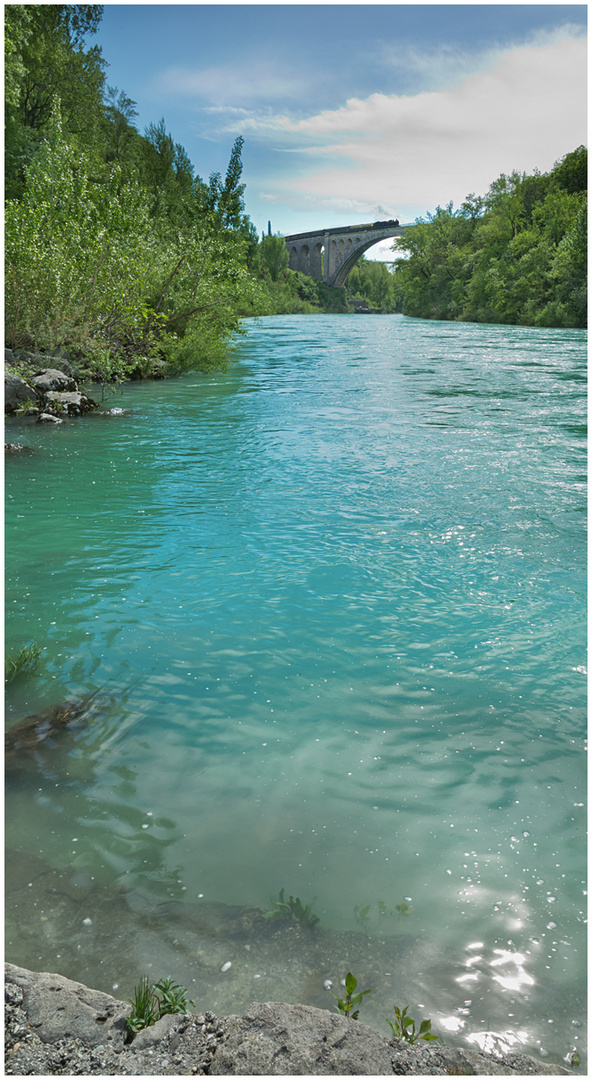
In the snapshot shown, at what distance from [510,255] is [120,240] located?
1904 inches

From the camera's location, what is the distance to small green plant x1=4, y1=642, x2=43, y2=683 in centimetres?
443

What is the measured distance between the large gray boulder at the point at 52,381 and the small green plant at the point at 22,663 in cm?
1071

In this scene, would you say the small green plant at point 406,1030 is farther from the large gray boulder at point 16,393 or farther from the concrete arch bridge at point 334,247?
the concrete arch bridge at point 334,247

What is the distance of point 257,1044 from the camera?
179 cm

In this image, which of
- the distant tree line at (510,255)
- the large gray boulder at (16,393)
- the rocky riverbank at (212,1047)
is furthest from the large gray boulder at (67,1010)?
the distant tree line at (510,255)

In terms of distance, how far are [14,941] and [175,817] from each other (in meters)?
0.92

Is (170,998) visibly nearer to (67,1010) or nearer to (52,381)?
(67,1010)

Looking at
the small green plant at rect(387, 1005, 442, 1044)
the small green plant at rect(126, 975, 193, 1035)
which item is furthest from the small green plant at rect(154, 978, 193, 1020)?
the small green plant at rect(387, 1005, 442, 1044)

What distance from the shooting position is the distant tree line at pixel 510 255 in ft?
147

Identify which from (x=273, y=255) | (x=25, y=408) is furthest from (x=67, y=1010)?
(x=273, y=255)

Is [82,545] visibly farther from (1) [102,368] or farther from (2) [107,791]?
(1) [102,368]

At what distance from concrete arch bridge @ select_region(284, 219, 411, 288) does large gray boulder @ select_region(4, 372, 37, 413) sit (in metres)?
81.2

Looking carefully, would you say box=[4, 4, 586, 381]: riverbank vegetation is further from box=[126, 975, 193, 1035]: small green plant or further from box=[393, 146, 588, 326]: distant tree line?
box=[126, 975, 193, 1035]: small green plant

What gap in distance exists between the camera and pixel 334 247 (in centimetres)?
10562
